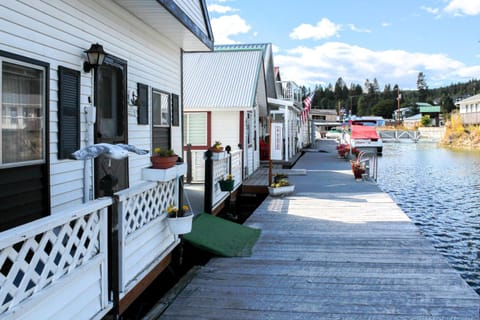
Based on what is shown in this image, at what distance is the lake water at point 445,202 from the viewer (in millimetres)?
6988

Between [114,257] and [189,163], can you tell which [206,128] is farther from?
[114,257]

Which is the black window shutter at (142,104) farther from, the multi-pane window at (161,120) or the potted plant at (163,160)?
the potted plant at (163,160)

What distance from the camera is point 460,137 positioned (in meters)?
36.8

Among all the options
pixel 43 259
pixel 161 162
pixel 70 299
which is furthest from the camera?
pixel 161 162

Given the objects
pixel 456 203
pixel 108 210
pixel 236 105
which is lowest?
pixel 456 203

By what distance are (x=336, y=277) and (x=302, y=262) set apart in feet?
2.10

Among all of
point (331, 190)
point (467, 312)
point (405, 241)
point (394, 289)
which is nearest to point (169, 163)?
point (394, 289)

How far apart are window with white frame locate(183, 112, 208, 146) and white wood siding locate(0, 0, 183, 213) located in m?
5.47

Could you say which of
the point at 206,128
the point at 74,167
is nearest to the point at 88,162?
the point at 74,167

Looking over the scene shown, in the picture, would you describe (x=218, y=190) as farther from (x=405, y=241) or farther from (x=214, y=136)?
(x=214, y=136)

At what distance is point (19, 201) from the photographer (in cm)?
383

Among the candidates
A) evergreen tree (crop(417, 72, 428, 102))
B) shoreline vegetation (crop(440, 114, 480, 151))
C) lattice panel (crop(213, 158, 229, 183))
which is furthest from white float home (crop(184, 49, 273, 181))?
evergreen tree (crop(417, 72, 428, 102))

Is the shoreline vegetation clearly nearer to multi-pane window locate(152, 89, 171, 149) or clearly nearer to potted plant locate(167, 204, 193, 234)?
multi-pane window locate(152, 89, 171, 149)

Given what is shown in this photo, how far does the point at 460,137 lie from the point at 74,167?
37.8m
